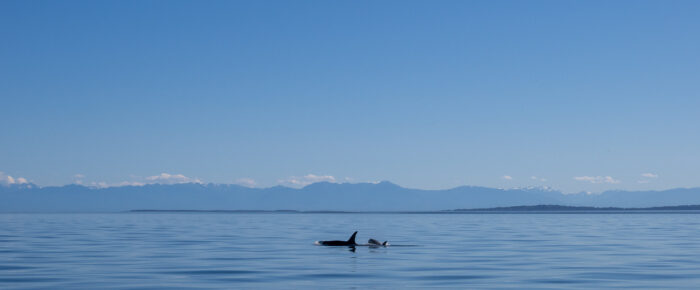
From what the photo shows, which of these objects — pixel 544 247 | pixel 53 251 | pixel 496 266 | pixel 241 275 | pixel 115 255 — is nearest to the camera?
pixel 241 275

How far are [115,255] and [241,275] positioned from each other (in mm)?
11428

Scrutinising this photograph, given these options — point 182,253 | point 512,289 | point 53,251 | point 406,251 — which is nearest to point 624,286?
point 512,289

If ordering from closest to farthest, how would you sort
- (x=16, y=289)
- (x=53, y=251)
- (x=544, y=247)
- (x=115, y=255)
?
(x=16, y=289)
(x=115, y=255)
(x=53, y=251)
(x=544, y=247)

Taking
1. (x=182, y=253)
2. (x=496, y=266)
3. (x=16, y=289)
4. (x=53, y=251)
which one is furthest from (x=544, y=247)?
(x=16, y=289)

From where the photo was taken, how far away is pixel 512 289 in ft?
79.6

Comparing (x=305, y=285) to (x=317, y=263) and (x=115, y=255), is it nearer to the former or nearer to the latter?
(x=317, y=263)

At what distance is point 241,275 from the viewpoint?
94.1ft

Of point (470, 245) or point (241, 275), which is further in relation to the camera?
point (470, 245)

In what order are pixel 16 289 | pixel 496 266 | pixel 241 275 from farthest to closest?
pixel 496 266 < pixel 241 275 < pixel 16 289

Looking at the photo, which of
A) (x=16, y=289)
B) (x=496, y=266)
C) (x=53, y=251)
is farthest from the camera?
(x=53, y=251)

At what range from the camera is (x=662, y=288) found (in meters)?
24.4

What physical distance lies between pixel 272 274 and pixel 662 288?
12809 millimetres

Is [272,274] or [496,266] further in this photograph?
[496,266]

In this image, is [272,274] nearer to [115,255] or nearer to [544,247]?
[115,255]
